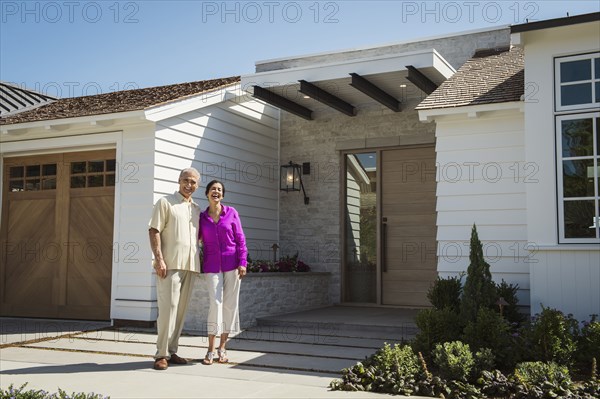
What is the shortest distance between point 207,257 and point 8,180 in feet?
17.8

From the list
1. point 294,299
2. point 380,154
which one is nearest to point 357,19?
point 380,154

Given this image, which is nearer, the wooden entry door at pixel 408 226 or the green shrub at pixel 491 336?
the green shrub at pixel 491 336

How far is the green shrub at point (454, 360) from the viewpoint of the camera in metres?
5.14

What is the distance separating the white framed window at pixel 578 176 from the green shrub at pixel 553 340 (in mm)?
1319

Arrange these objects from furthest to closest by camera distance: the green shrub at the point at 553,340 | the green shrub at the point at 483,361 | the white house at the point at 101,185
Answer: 1. the white house at the point at 101,185
2. the green shrub at the point at 553,340
3. the green shrub at the point at 483,361

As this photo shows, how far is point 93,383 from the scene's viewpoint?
205 inches

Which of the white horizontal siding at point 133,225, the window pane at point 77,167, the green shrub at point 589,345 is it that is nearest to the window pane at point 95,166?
the window pane at point 77,167

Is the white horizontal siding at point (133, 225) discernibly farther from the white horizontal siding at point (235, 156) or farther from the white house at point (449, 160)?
the white house at point (449, 160)

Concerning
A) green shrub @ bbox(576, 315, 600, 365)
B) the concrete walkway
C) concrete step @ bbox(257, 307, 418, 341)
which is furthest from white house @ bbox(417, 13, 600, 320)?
the concrete walkway

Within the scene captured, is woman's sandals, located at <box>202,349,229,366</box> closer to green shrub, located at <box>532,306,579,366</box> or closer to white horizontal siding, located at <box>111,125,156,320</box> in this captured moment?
white horizontal siding, located at <box>111,125,156,320</box>

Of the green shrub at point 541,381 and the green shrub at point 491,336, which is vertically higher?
the green shrub at point 491,336

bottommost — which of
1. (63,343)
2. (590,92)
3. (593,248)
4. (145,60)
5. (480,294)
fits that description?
(63,343)

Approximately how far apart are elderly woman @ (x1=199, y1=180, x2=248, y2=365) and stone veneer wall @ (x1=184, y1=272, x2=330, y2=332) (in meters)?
2.07

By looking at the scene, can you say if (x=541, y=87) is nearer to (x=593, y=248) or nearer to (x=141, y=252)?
(x=593, y=248)
